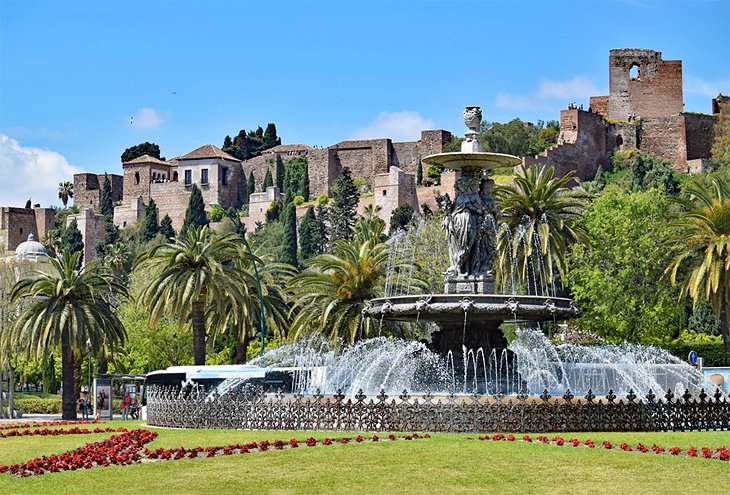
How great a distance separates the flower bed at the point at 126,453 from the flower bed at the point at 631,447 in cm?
145

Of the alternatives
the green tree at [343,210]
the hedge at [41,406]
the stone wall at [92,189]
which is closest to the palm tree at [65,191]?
the stone wall at [92,189]

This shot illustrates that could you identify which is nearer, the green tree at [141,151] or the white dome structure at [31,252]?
the white dome structure at [31,252]

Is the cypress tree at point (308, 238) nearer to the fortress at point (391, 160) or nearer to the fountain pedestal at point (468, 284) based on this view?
the fortress at point (391, 160)

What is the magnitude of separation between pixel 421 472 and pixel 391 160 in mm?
119557

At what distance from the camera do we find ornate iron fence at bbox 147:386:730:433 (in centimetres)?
2136

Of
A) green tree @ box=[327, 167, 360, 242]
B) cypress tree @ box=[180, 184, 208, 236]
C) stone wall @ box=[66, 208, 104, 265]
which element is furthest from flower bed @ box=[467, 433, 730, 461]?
stone wall @ box=[66, 208, 104, 265]

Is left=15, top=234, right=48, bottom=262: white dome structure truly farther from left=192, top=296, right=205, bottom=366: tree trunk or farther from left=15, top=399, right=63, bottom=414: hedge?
left=192, top=296, right=205, bottom=366: tree trunk

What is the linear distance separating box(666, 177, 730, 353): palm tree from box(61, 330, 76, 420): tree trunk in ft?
70.1

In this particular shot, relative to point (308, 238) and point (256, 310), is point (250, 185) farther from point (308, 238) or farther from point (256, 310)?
point (256, 310)

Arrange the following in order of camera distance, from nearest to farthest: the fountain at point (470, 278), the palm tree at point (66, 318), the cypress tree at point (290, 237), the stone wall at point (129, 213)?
the fountain at point (470, 278)
the palm tree at point (66, 318)
the cypress tree at point (290, 237)
the stone wall at point (129, 213)

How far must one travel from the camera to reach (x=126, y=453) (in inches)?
771

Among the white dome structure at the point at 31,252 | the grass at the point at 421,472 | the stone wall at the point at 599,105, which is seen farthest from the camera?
the stone wall at the point at 599,105

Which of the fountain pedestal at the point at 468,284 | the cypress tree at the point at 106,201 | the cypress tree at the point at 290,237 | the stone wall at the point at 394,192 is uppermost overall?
the cypress tree at the point at 106,201

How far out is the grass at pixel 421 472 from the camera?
16.0 m
